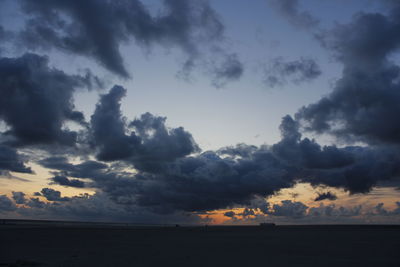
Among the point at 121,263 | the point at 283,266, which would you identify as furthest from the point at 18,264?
the point at 283,266

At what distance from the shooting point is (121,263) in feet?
86.5

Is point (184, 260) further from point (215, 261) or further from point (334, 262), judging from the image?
point (334, 262)

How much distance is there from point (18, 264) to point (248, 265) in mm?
17860

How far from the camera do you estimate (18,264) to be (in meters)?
24.4

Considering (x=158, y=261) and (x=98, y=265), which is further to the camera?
(x=158, y=261)

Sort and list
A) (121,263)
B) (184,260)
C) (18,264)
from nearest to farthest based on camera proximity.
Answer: (18,264)
(121,263)
(184,260)

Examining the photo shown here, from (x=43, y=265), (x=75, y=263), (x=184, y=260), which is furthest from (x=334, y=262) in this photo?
(x=43, y=265)

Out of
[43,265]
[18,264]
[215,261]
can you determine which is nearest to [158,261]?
[215,261]

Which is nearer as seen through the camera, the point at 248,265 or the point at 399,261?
the point at 248,265

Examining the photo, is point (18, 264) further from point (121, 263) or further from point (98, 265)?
point (121, 263)

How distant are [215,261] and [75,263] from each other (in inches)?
461

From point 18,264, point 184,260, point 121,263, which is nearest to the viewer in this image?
point 18,264

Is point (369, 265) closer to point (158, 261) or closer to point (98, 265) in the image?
point (158, 261)

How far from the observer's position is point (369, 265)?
81.8ft
